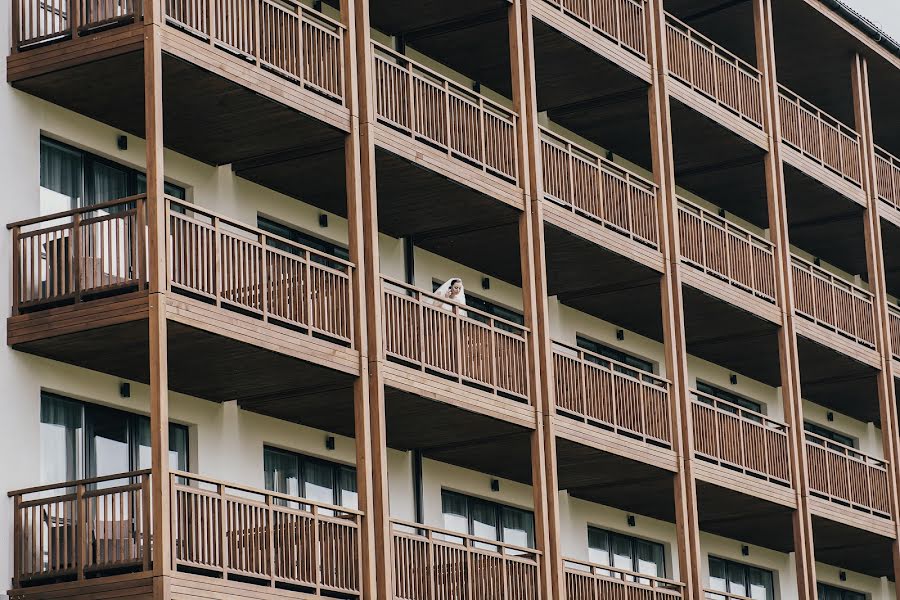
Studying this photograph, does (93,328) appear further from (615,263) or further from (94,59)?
(615,263)

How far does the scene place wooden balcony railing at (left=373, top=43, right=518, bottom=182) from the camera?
2778cm

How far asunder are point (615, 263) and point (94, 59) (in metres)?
11.6

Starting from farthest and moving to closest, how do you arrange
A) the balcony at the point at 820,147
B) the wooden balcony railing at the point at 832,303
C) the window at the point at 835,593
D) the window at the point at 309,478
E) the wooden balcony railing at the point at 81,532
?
the window at the point at 835,593
the balcony at the point at 820,147
the wooden balcony railing at the point at 832,303
the window at the point at 309,478
the wooden balcony railing at the point at 81,532

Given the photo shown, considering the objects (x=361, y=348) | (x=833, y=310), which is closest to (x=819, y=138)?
(x=833, y=310)

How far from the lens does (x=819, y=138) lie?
40.1 metres

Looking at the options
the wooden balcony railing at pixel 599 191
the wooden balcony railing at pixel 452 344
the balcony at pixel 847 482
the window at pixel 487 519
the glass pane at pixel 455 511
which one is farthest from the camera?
the balcony at pixel 847 482

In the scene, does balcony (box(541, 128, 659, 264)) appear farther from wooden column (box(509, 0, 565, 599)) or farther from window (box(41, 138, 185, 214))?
window (box(41, 138, 185, 214))

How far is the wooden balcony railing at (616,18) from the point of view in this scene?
32719mm

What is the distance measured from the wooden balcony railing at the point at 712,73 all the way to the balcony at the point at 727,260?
81.9 inches

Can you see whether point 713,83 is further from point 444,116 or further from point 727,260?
point 444,116

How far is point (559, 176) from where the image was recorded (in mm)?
31281

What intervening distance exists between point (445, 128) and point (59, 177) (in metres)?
6.29

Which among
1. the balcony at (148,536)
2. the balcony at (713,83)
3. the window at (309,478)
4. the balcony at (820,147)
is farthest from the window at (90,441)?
the balcony at (820,147)

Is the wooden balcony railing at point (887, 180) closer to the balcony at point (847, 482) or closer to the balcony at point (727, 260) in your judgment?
the balcony at point (727, 260)
